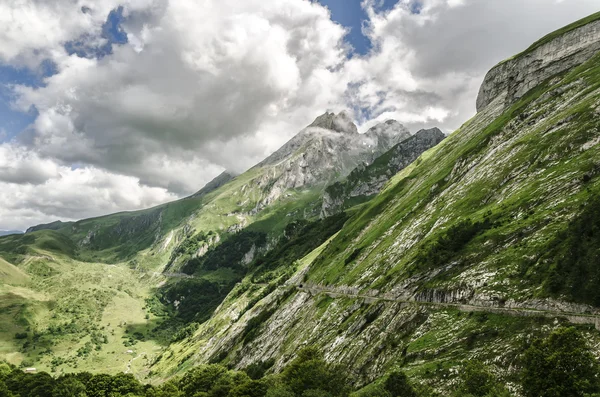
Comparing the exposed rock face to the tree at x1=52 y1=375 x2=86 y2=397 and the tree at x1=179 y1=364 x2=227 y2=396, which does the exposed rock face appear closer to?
the tree at x1=179 y1=364 x2=227 y2=396

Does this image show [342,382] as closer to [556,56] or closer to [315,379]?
[315,379]

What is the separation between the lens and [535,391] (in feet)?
120

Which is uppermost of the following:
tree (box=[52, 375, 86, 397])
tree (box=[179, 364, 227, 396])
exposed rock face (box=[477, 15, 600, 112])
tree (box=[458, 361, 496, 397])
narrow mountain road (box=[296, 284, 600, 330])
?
exposed rock face (box=[477, 15, 600, 112])

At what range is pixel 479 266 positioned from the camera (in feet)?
232

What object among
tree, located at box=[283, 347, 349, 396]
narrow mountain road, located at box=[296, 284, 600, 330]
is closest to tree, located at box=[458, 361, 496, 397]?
narrow mountain road, located at box=[296, 284, 600, 330]

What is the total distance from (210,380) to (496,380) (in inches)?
3398

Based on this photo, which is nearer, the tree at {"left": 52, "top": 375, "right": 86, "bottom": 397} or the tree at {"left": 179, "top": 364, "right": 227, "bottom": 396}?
the tree at {"left": 179, "top": 364, "right": 227, "bottom": 396}

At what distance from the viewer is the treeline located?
3462cm

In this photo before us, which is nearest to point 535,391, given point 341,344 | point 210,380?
point 341,344

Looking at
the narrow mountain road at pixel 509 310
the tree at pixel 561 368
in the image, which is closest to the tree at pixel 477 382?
the tree at pixel 561 368

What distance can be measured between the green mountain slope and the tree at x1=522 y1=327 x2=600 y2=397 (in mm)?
6397

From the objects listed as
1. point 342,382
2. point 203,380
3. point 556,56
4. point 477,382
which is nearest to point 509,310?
point 477,382

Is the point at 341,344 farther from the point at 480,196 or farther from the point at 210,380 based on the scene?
the point at 480,196

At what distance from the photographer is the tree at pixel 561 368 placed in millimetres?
33403
